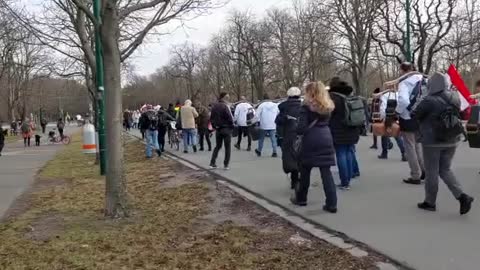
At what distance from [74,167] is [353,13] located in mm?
26628

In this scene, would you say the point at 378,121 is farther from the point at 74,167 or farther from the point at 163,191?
the point at 74,167

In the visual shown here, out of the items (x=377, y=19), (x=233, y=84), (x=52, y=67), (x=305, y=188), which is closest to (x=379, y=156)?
(x=305, y=188)

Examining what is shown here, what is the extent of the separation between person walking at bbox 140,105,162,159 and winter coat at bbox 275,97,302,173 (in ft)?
32.7

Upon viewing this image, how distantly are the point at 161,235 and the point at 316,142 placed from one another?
2266 mm

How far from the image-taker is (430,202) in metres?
7.22

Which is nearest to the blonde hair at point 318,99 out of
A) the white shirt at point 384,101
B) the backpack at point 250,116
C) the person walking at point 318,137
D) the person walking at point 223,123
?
the person walking at point 318,137

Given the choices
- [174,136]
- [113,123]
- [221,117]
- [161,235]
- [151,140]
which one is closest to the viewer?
[161,235]

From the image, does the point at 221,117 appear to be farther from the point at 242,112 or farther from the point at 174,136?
the point at 174,136

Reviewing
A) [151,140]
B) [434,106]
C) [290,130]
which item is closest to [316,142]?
[434,106]

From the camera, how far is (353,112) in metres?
9.16

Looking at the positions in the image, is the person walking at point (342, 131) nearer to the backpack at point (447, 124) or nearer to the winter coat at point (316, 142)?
the winter coat at point (316, 142)

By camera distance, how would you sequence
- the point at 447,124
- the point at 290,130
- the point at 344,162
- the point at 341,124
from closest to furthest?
the point at 447,124 → the point at 344,162 → the point at 341,124 → the point at 290,130

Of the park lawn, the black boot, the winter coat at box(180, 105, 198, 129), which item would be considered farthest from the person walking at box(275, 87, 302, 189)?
the winter coat at box(180, 105, 198, 129)

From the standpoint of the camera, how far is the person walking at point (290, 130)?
914cm
